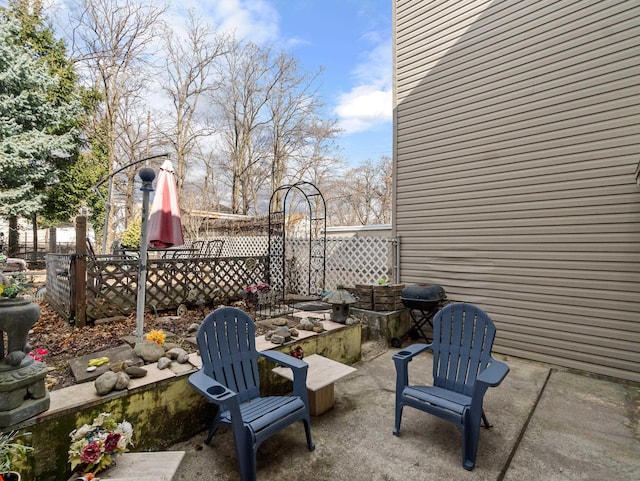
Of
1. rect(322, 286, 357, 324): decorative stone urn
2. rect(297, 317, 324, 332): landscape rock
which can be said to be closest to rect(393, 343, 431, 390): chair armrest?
rect(297, 317, 324, 332): landscape rock

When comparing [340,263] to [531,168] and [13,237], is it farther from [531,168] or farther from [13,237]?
[13,237]

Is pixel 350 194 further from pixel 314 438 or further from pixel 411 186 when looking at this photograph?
pixel 314 438

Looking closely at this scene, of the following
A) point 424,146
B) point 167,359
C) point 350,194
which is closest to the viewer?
point 167,359

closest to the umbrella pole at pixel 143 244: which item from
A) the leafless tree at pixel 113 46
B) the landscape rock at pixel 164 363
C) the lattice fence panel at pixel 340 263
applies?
the landscape rock at pixel 164 363

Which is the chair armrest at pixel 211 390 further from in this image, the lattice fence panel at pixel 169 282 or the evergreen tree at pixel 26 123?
the evergreen tree at pixel 26 123

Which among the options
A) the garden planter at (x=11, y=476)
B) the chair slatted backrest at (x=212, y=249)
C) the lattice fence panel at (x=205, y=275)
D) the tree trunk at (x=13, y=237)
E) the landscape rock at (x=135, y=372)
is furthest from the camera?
the tree trunk at (x=13, y=237)

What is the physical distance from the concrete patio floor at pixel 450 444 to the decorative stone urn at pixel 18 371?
94 centimetres

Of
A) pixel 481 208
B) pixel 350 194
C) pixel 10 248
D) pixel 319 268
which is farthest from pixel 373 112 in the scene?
pixel 10 248

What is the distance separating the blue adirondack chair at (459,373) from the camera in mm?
2086

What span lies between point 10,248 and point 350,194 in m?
14.9

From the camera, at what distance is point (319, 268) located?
23.0 feet

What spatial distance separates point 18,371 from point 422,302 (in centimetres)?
401

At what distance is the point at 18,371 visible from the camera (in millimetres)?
1701

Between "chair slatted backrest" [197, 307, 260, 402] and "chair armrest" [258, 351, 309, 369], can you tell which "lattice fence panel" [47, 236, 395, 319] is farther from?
"chair armrest" [258, 351, 309, 369]
